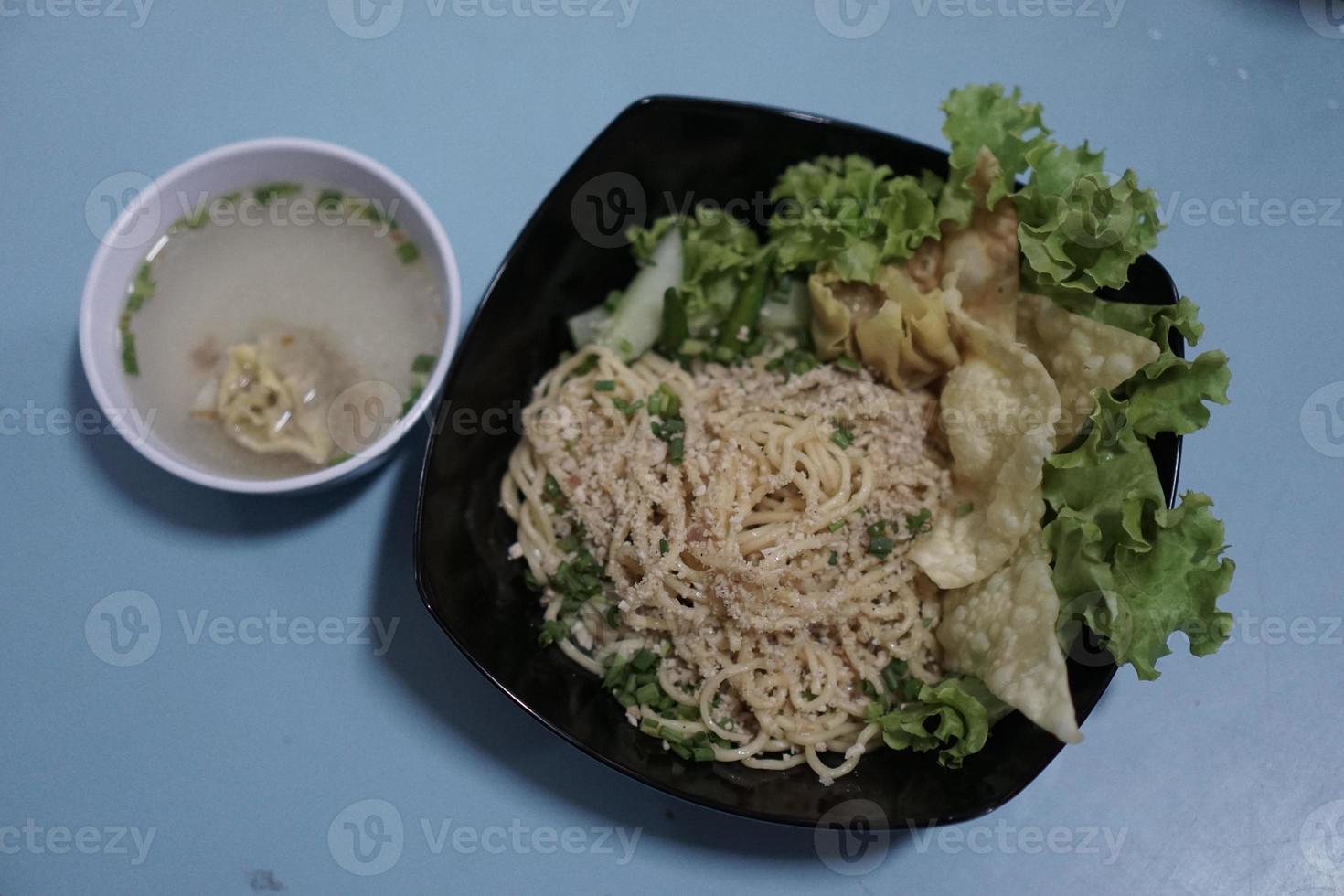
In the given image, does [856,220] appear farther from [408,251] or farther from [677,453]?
[408,251]

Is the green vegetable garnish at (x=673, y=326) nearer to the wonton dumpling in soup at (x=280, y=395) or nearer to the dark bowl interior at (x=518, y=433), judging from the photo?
the dark bowl interior at (x=518, y=433)

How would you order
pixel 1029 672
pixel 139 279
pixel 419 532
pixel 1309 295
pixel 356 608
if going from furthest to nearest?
pixel 1309 295 < pixel 356 608 < pixel 139 279 < pixel 419 532 < pixel 1029 672

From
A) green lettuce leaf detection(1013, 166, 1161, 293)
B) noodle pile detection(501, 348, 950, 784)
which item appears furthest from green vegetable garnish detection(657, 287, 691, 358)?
green lettuce leaf detection(1013, 166, 1161, 293)

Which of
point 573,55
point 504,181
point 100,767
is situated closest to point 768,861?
point 100,767

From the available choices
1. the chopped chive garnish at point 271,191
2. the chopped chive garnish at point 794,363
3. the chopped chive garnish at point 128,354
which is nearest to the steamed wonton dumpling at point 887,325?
the chopped chive garnish at point 794,363

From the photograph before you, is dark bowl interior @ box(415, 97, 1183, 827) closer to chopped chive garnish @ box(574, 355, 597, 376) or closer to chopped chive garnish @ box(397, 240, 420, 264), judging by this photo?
chopped chive garnish @ box(574, 355, 597, 376)

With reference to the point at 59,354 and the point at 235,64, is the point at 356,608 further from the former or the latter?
the point at 235,64
